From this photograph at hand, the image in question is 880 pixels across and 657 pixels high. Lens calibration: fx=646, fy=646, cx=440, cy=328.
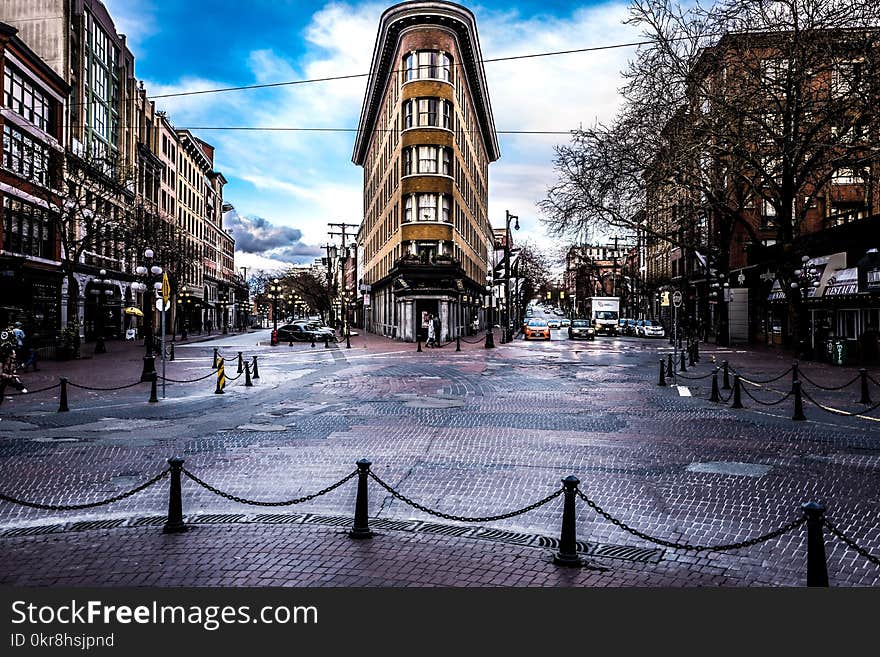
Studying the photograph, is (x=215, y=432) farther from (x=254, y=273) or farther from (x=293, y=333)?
(x=254, y=273)

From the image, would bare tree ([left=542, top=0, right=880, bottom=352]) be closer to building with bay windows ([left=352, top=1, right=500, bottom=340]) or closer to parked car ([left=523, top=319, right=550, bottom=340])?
building with bay windows ([left=352, top=1, right=500, bottom=340])

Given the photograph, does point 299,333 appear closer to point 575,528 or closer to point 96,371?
point 96,371

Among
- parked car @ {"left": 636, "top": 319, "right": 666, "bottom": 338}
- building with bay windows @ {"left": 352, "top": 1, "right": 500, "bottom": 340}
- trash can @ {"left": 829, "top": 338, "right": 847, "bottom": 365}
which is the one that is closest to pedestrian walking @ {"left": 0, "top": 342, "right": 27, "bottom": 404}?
trash can @ {"left": 829, "top": 338, "right": 847, "bottom": 365}

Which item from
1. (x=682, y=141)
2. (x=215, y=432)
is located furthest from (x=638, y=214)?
(x=215, y=432)

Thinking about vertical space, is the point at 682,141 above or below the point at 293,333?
above

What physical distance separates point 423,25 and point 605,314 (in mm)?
32635

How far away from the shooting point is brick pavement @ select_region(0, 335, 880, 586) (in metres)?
6.43

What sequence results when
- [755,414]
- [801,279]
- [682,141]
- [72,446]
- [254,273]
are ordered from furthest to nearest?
[254,273] < [801,279] < [682,141] < [755,414] < [72,446]

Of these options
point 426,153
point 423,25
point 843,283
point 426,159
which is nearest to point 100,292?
point 426,159

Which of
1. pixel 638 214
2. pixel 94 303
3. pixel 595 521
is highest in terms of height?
→ pixel 638 214

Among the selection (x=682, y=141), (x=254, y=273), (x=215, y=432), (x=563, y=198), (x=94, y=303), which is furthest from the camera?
(x=254, y=273)

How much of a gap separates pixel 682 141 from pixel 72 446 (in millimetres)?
23354

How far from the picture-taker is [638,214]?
33188 mm

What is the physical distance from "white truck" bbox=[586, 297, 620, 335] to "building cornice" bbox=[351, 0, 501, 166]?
22.8 metres
